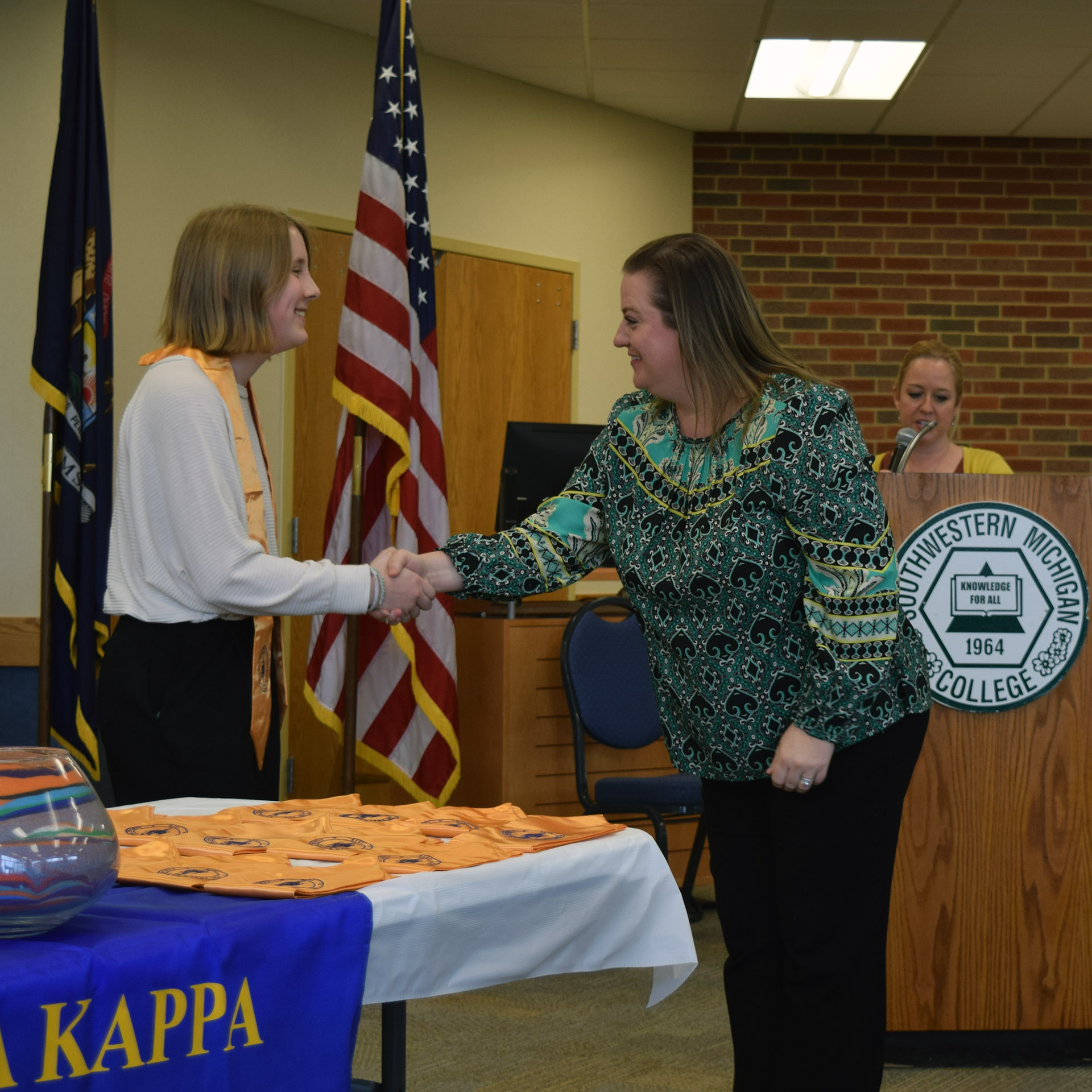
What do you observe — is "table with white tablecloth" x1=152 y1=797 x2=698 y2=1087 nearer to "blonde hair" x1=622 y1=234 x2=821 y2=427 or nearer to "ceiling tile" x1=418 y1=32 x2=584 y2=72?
"blonde hair" x1=622 y1=234 x2=821 y2=427

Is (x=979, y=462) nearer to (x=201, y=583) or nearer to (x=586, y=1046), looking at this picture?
(x=586, y=1046)

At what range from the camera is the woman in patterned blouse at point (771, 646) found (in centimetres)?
166

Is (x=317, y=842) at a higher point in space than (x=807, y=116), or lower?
lower

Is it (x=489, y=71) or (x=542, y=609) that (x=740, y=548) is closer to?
(x=542, y=609)

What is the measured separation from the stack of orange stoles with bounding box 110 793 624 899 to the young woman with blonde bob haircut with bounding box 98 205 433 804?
437 millimetres

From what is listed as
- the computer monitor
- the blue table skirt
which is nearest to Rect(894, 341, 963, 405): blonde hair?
the computer monitor

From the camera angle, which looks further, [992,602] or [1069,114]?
[1069,114]

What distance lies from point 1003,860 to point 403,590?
1.47m

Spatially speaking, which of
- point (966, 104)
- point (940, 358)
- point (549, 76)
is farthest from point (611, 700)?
point (966, 104)

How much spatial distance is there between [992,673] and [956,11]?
122 inches

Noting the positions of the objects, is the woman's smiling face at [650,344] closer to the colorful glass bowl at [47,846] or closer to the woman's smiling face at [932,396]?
the colorful glass bowl at [47,846]

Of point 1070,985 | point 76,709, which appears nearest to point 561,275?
point 76,709

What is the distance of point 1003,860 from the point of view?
8.80ft

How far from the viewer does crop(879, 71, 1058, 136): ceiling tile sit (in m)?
5.43
